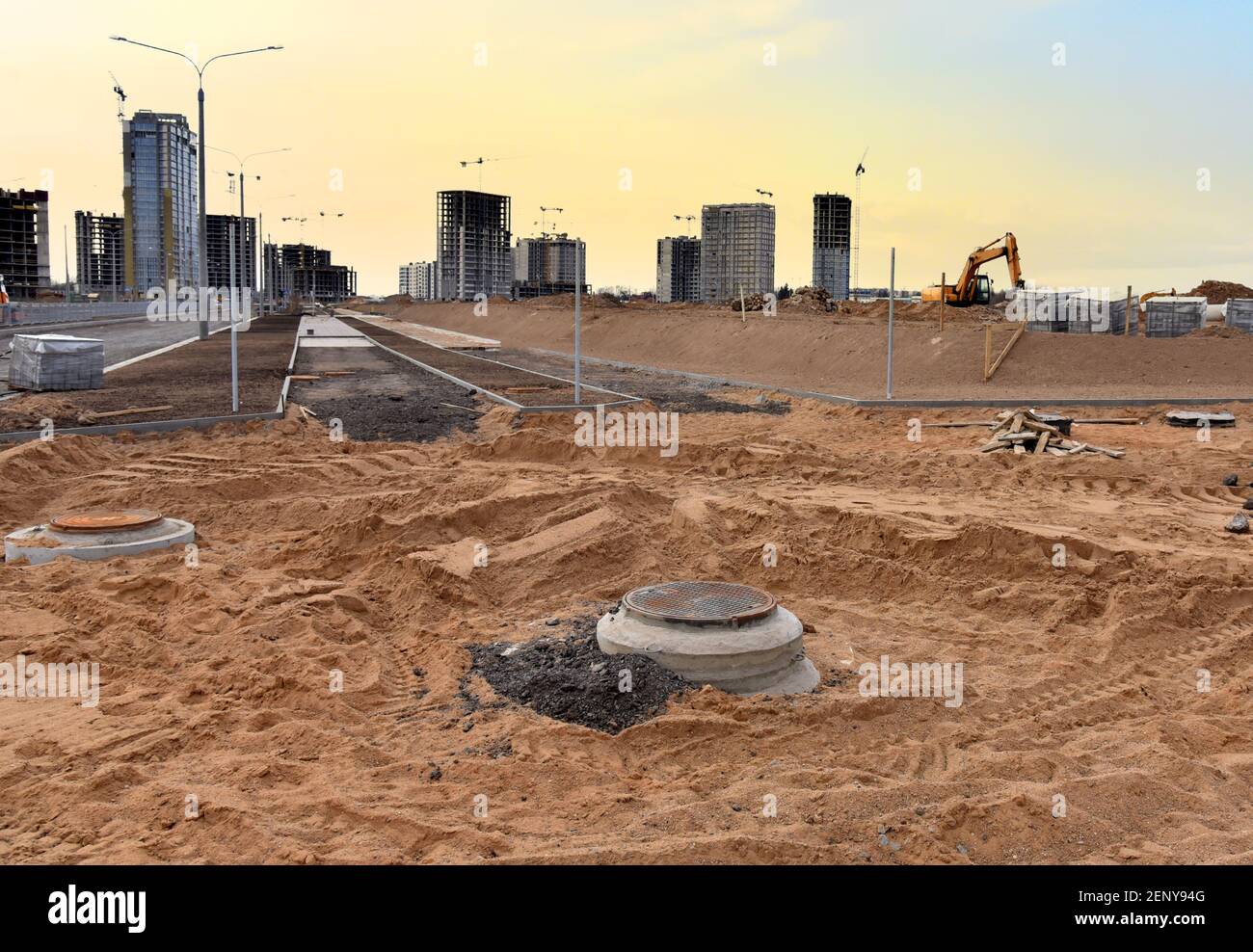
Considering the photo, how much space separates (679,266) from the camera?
525ft

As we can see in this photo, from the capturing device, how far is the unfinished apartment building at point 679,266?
158 m

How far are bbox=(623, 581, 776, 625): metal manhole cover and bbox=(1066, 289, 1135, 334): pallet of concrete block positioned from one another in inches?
1265

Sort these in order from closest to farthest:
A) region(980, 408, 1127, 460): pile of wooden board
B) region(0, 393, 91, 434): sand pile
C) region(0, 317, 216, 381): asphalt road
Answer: region(980, 408, 1127, 460): pile of wooden board < region(0, 393, 91, 434): sand pile < region(0, 317, 216, 381): asphalt road

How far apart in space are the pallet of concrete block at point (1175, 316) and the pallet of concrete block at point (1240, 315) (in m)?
3.98

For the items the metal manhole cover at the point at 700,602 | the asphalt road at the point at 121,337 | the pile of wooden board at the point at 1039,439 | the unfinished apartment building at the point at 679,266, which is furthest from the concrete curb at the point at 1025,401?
the unfinished apartment building at the point at 679,266

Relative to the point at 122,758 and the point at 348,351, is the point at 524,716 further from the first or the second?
the point at 348,351

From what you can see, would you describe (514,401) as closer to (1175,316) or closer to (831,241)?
(1175,316)

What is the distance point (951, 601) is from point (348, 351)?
3452cm

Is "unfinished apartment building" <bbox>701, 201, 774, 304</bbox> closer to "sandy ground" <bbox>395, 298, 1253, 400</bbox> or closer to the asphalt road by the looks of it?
the asphalt road

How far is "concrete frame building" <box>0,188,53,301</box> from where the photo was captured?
119 metres

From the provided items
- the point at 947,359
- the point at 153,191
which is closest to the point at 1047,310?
the point at 947,359

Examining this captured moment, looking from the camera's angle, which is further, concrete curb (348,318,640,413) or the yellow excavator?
the yellow excavator

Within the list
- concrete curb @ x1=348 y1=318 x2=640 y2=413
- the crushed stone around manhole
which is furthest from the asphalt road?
the crushed stone around manhole

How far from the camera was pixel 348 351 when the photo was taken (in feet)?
133
